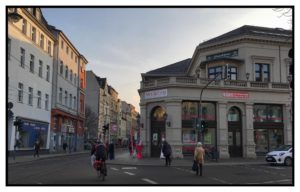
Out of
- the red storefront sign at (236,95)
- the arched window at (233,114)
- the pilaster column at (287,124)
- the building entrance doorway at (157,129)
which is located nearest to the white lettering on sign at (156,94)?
the building entrance doorway at (157,129)

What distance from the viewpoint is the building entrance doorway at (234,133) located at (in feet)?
126

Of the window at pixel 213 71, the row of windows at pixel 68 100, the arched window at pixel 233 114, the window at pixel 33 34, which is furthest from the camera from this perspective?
the row of windows at pixel 68 100

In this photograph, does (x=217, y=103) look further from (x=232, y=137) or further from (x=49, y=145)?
(x=49, y=145)

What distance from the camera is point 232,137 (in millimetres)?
38500

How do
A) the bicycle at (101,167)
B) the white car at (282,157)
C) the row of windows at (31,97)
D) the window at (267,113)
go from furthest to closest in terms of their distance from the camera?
the row of windows at (31,97) < the window at (267,113) < the white car at (282,157) < the bicycle at (101,167)

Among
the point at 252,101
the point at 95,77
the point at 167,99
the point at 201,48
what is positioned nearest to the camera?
the point at 167,99

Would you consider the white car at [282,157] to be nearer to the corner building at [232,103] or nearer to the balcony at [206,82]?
the corner building at [232,103]

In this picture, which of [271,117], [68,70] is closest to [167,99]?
Answer: [271,117]

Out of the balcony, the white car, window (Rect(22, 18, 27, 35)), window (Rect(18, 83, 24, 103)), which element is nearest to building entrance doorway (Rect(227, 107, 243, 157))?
the balcony

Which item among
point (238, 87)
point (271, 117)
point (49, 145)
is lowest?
point (49, 145)

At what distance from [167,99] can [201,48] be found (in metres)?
11.0

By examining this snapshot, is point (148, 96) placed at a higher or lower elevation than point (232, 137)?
higher

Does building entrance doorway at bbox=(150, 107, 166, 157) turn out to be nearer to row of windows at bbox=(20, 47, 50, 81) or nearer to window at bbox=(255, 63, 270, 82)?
window at bbox=(255, 63, 270, 82)

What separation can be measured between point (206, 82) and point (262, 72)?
817 centimetres
